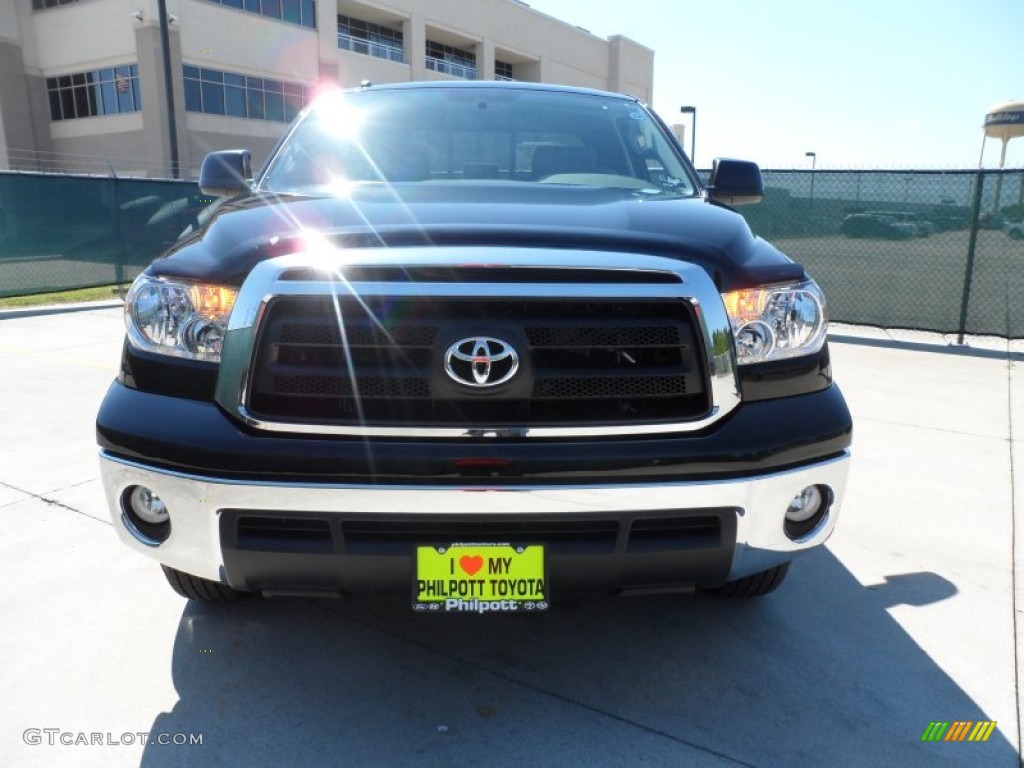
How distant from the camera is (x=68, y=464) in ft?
14.0

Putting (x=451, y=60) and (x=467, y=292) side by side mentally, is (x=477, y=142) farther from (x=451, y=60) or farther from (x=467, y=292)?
(x=451, y=60)

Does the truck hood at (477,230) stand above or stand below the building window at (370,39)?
below

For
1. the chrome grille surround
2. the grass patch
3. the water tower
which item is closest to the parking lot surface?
the chrome grille surround

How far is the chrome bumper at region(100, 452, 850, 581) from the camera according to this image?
75.4 inches

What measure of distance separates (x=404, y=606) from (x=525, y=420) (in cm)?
118

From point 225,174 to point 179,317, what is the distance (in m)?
1.47

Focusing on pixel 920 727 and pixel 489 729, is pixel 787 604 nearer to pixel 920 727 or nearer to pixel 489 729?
pixel 920 727

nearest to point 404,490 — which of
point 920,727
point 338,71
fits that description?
point 920,727

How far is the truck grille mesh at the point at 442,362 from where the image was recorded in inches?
77.5

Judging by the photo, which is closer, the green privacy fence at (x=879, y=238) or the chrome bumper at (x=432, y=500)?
the chrome bumper at (x=432, y=500)

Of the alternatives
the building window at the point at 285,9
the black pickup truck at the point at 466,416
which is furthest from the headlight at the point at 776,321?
the building window at the point at 285,9

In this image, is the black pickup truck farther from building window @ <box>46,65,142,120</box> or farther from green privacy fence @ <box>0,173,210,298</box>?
building window @ <box>46,65,142,120</box>

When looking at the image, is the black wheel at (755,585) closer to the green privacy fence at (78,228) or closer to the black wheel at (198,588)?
the black wheel at (198,588)

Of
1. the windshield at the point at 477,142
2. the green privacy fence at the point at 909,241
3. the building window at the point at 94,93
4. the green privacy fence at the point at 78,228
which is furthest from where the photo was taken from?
the building window at the point at 94,93
